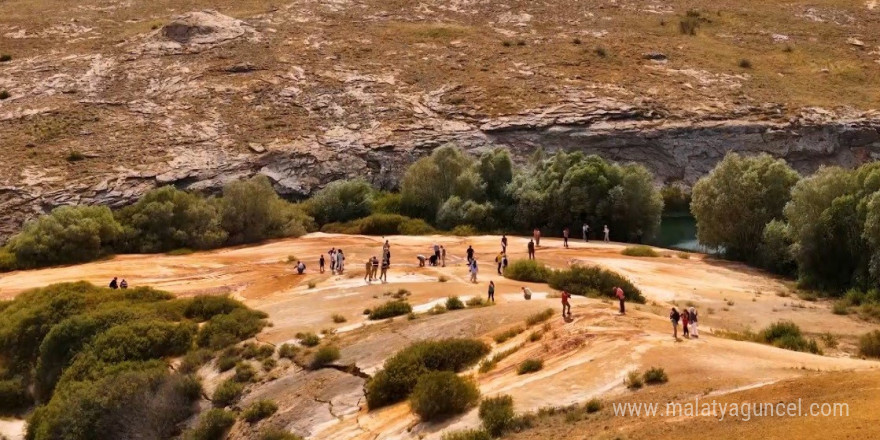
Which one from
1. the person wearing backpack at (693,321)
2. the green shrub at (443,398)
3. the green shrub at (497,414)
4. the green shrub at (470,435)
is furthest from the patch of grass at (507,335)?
the green shrub at (470,435)

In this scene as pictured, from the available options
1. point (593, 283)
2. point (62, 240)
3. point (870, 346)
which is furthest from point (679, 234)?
point (62, 240)

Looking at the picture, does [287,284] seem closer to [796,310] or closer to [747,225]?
[796,310]

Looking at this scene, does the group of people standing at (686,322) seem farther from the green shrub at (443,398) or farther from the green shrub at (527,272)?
the green shrub at (527,272)

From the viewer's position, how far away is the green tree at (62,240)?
46.2 metres

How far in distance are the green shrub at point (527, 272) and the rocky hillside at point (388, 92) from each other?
3032 cm

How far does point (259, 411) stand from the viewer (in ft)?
72.9

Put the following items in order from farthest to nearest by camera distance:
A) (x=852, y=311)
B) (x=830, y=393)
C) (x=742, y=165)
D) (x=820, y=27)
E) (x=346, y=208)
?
(x=820, y=27) < (x=346, y=208) < (x=742, y=165) < (x=852, y=311) < (x=830, y=393)

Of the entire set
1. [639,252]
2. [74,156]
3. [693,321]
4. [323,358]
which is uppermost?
[74,156]

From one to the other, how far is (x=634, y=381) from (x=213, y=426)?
12237mm

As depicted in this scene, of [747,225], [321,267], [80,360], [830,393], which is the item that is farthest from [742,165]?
[80,360]

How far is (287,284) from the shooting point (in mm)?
36875

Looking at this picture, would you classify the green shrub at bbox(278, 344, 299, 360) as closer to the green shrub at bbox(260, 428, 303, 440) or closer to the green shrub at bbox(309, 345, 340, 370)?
the green shrub at bbox(309, 345, 340, 370)

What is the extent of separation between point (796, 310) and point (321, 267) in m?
22.2

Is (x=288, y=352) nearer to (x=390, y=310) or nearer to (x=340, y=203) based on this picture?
(x=390, y=310)
